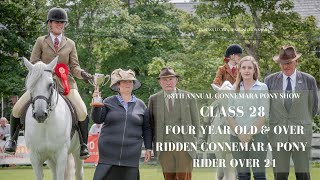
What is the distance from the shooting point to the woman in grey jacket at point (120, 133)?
859cm

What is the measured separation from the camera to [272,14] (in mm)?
30406

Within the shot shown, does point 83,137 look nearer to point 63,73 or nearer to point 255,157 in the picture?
point 63,73

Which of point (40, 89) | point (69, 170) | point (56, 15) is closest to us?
point (40, 89)

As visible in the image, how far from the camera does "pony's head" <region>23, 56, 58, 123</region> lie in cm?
880

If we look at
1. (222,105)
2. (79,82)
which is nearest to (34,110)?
(222,105)

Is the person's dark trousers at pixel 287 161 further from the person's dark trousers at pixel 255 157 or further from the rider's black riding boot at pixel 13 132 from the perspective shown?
the rider's black riding boot at pixel 13 132

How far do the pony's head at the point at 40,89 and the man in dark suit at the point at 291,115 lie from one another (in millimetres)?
2556

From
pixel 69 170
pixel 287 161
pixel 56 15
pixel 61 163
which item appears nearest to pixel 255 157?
pixel 287 161

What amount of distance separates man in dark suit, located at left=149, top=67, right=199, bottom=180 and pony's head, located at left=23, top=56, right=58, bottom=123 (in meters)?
1.22

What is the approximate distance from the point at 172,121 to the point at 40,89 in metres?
1.60

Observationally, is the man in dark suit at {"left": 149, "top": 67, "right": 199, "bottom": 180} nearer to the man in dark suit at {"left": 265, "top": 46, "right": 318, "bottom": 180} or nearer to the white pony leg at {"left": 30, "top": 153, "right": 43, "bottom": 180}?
the man in dark suit at {"left": 265, "top": 46, "right": 318, "bottom": 180}

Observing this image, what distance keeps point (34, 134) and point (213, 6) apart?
23042mm

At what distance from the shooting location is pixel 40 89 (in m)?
8.91

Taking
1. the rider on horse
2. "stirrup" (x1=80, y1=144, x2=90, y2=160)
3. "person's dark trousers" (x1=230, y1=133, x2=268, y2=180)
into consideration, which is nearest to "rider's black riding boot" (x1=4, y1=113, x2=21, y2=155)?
the rider on horse
